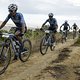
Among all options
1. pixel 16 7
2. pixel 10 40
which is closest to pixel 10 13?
pixel 16 7

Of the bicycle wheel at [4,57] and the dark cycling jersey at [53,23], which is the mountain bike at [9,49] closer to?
the bicycle wheel at [4,57]

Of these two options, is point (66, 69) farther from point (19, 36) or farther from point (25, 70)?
point (19, 36)

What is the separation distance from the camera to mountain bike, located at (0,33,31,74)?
37.7 ft

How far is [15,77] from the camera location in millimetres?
10875

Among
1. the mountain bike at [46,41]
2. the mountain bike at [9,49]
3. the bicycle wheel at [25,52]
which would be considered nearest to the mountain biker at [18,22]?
the mountain bike at [9,49]

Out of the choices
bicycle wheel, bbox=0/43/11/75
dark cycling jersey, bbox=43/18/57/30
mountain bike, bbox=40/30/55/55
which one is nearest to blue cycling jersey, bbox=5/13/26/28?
bicycle wheel, bbox=0/43/11/75

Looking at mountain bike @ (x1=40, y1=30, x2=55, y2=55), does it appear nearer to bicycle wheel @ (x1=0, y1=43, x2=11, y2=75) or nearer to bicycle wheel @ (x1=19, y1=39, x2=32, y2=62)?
bicycle wheel @ (x1=19, y1=39, x2=32, y2=62)

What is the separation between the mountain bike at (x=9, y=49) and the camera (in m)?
11.5

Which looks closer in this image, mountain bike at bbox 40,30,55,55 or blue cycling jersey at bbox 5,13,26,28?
blue cycling jersey at bbox 5,13,26,28

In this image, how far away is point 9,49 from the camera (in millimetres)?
11664

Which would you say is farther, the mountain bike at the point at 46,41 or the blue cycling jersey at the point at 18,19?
the mountain bike at the point at 46,41

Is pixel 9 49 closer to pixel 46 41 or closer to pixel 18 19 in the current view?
pixel 18 19

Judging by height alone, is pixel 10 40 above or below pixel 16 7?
below

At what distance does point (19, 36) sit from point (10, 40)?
1213 mm
